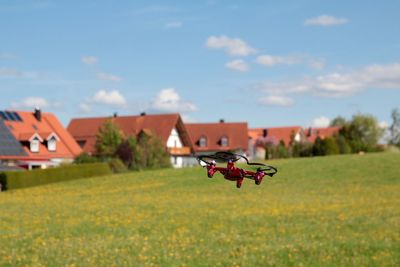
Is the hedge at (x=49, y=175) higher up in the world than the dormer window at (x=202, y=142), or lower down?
lower down

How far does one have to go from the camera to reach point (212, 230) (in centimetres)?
2580

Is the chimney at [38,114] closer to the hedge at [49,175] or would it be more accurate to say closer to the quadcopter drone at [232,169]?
the hedge at [49,175]

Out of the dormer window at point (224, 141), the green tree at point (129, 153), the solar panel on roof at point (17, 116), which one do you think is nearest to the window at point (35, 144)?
the solar panel on roof at point (17, 116)

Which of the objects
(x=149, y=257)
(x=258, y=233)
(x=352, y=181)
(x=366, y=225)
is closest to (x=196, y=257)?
(x=149, y=257)

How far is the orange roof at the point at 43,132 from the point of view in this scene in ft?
248

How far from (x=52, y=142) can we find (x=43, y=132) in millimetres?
2488

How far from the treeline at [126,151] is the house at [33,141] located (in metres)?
4.51

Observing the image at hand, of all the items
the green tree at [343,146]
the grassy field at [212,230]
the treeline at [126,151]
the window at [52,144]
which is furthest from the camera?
the window at [52,144]

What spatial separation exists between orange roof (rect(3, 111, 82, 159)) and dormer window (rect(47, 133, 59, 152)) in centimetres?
33

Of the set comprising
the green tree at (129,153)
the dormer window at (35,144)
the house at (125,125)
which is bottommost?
the green tree at (129,153)

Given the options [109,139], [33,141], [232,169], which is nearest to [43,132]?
[33,141]

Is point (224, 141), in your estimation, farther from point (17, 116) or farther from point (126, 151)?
point (126, 151)

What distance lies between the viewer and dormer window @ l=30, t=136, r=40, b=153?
75.2 metres

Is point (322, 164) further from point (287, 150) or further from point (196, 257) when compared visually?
point (287, 150)
